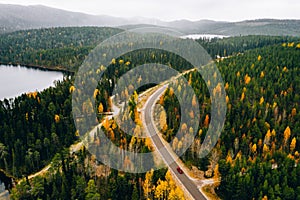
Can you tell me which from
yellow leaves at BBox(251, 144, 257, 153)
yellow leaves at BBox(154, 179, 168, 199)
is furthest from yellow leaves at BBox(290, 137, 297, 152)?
yellow leaves at BBox(154, 179, 168, 199)

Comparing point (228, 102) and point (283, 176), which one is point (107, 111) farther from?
point (283, 176)

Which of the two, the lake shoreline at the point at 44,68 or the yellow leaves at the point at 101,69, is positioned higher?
the yellow leaves at the point at 101,69

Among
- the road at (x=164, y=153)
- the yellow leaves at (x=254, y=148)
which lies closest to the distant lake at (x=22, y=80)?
the road at (x=164, y=153)

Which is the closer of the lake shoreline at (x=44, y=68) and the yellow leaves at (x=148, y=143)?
the yellow leaves at (x=148, y=143)

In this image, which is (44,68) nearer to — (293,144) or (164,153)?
(164,153)

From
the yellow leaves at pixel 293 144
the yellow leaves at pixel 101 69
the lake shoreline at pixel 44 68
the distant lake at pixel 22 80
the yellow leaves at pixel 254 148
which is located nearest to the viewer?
the yellow leaves at pixel 254 148

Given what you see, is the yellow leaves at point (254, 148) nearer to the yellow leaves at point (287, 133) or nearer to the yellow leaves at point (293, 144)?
the yellow leaves at point (293, 144)

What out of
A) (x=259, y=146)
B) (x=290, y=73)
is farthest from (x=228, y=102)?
(x=290, y=73)
